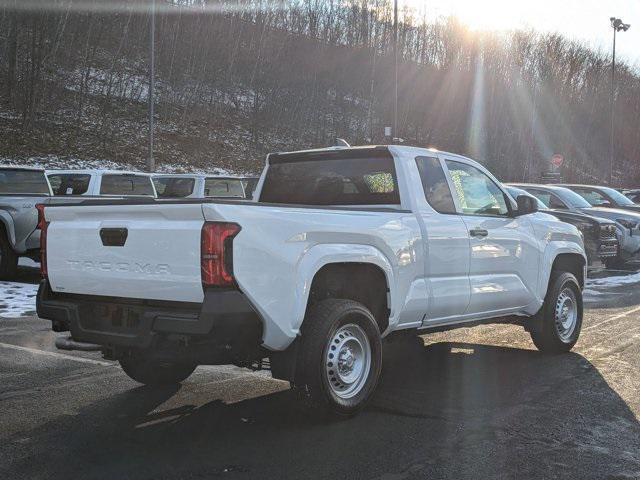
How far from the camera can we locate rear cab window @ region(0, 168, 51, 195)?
11602mm

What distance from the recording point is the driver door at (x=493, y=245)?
19.8ft

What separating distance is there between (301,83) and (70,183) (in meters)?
36.6

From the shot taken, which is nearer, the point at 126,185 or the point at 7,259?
the point at 7,259

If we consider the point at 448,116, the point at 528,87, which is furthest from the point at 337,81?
the point at 528,87

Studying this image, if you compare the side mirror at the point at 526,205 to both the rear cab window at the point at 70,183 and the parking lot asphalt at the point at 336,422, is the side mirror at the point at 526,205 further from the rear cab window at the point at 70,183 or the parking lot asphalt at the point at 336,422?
the rear cab window at the point at 70,183

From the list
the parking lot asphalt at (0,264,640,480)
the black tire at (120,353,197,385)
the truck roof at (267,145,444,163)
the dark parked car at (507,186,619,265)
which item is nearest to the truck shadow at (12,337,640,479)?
the parking lot asphalt at (0,264,640,480)

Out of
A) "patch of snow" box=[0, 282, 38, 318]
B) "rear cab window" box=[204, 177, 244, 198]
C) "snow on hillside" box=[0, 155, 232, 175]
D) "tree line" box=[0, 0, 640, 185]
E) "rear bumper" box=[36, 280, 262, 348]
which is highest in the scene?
"tree line" box=[0, 0, 640, 185]

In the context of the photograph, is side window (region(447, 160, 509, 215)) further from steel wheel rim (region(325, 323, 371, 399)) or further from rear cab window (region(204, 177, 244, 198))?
rear cab window (region(204, 177, 244, 198))

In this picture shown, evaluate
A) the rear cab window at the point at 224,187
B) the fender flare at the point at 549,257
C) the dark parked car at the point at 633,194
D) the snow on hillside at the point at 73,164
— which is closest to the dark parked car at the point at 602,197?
the rear cab window at the point at 224,187

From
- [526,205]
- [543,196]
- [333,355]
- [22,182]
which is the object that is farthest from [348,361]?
[543,196]

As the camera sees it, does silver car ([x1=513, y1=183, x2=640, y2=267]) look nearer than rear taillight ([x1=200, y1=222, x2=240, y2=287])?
No

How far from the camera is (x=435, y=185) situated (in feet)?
19.3

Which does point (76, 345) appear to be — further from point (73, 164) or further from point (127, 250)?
point (73, 164)

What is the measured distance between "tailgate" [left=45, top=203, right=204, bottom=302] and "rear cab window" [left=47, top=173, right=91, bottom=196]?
28.6 ft
